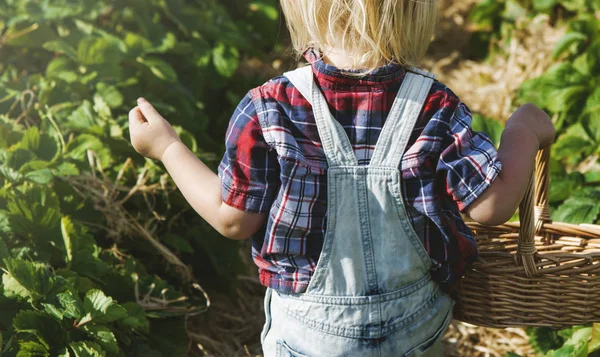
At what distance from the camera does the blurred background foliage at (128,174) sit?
7.16ft

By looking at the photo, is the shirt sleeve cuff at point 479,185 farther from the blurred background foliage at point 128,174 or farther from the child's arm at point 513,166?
the blurred background foliage at point 128,174

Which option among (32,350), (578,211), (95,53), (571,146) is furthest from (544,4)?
(32,350)

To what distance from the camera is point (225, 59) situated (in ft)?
12.7

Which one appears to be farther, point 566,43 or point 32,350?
point 566,43

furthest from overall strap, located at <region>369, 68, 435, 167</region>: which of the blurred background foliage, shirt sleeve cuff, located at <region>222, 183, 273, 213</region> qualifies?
the blurred background foliage

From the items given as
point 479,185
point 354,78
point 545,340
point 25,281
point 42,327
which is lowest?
point 545,340

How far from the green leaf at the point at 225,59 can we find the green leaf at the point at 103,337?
1.91 m

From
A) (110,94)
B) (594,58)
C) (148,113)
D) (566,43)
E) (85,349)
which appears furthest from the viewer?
(566,43)

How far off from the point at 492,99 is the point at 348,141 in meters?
2.96

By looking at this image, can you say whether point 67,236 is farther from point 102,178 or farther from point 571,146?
point 571,146

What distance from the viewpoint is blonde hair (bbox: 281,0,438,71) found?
1.65 m

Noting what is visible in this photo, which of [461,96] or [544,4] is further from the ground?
[544,4]

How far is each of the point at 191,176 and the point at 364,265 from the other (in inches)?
17.0

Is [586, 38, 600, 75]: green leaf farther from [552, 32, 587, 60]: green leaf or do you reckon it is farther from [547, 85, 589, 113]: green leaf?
[552, 32, 587, 60]: green leaf
